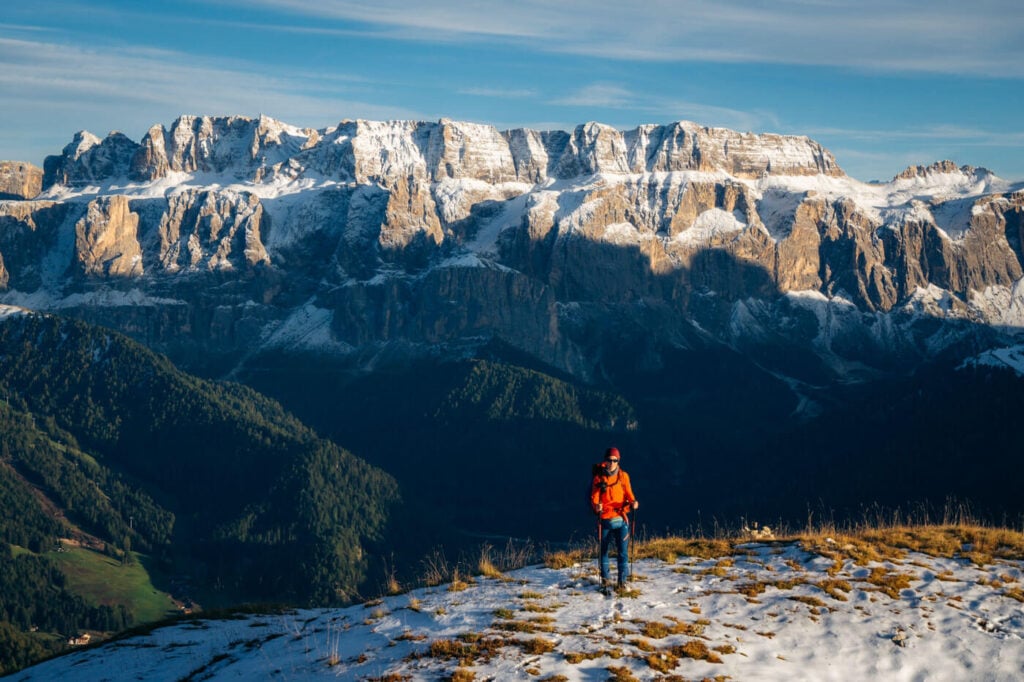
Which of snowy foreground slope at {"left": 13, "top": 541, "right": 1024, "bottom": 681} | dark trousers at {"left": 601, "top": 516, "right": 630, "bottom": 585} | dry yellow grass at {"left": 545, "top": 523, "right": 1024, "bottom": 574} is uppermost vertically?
dark trousers at {"left": 601, "top": 516, "right": 630, "bottom": 585}

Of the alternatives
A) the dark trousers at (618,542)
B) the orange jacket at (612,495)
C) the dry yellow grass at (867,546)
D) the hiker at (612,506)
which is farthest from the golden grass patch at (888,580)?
the orange jacket at (612,495)

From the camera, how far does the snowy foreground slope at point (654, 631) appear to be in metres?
Result: 37.7

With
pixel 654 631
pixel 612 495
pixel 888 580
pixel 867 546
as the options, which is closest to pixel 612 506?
pixel 612 495

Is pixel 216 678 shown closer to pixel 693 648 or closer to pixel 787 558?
pixel 693 648

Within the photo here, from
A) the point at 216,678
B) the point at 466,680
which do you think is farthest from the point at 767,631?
the point at 216,678

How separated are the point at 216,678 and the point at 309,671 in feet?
12.4

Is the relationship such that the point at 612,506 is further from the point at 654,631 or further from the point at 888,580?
the point at 888,580

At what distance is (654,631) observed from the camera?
3969 centimetres

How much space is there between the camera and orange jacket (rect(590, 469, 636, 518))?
4350cm

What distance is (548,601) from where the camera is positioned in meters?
43.4

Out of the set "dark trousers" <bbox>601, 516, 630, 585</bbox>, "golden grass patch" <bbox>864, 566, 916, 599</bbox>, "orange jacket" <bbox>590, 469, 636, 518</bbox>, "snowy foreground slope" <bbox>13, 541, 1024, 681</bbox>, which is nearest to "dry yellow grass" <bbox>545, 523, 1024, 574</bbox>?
"snowy foreground slope" <bbox>13, 541, 1024, 681</bbox>

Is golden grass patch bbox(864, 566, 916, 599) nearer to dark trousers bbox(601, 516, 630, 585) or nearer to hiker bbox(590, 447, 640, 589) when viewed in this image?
dark trousers bbox(601, 516, 630, 585)

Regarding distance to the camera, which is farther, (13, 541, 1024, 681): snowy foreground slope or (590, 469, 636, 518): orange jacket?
(590, 469, 636, 518): orange jacket

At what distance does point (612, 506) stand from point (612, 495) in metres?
0.41
